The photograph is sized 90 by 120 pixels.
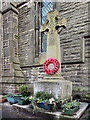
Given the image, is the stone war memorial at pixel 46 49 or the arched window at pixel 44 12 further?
the arched window at pixel 44 12

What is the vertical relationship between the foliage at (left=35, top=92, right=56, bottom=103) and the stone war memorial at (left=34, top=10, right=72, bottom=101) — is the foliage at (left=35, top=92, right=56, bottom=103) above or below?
below

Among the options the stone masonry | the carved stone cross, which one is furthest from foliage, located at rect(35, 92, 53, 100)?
the stone masonry

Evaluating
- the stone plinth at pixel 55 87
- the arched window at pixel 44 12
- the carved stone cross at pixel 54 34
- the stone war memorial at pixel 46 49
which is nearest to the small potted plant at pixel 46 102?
the stone war memorial at pixel 46 49

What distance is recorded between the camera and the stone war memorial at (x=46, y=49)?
16.1 feet

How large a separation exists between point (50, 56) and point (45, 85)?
4.30 feet

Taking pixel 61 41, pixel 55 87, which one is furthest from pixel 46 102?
pixel 61 41

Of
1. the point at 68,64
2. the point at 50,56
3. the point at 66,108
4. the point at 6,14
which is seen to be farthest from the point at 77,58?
the point at 6,14

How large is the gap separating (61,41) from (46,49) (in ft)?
4.71

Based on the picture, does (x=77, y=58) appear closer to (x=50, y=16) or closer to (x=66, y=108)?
(x=50, y=16)

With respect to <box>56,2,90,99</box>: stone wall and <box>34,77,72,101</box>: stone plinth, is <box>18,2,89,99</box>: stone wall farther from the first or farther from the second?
<box>34,77,72,101</box>: stone plinth

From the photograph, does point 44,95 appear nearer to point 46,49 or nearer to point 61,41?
point 61,41

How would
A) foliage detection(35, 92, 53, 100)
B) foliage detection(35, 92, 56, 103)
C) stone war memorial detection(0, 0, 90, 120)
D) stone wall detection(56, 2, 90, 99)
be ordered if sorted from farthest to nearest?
1. stone wall detection(56, 2, 90, 99)
2. stone war memorial detection(0, 0, 90, 120)
3. foliage detection(35, 92, 53, 100)
4. foliage detection(35, 92, 56, 103)

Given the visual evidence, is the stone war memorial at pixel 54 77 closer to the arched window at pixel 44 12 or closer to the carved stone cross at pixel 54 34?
the carved stone cross at pixel 54 34

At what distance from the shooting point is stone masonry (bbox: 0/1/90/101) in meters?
6.48
